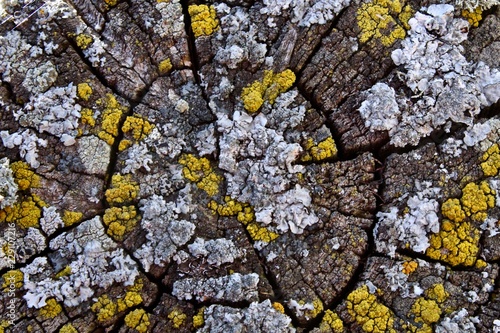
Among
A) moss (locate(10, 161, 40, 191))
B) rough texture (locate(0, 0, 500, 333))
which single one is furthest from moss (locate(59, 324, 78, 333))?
moss (locate(10, 161, 40, 191))

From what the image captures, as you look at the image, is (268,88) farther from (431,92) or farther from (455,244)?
(455,244)

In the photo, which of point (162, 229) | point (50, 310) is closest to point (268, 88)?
point (162, 229)

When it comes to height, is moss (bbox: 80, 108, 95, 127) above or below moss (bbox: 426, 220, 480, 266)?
above

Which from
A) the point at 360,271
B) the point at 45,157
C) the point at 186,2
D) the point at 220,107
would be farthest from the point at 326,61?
the point at 45,157

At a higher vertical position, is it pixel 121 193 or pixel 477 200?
pixel 121 193

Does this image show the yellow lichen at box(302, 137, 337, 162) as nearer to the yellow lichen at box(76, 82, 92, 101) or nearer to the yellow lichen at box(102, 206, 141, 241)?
the yellow lichen at box(102, 206, 141, 241)
